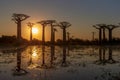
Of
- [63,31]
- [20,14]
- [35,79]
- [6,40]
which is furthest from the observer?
[63,31]

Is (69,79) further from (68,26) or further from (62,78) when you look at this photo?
(68,26)

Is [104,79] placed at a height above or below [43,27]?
below

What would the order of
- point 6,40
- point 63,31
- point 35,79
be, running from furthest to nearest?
point 63,31
point 6,40
point 35,79

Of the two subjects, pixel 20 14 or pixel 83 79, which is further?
pixel 20 14

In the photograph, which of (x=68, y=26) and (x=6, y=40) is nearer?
(x=6, y=40)

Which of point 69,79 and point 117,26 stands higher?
point 117,26

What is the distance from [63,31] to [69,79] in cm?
8200

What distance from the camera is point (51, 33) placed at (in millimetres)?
91812

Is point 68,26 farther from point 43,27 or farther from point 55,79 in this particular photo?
point 55,79

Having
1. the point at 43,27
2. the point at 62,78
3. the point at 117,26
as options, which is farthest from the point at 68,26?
the point at 62,78

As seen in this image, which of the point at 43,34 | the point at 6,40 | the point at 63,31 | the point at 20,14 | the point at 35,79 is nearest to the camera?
the point at 35,79

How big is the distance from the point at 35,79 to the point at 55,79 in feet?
2.74

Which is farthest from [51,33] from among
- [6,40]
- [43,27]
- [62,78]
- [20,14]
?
[62,78]

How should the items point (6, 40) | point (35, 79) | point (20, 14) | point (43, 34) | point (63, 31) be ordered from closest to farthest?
1. point (35, 79)
2. point (20, 14)
3. point (6, 40)
4. point (43, 34)
5. point (63, 31)
